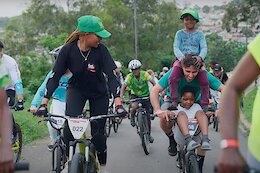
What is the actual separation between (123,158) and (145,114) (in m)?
1.23

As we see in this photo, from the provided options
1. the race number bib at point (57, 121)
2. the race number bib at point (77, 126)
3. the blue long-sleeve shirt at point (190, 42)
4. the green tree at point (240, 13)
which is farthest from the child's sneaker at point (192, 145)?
the green tree at point (240, 13)

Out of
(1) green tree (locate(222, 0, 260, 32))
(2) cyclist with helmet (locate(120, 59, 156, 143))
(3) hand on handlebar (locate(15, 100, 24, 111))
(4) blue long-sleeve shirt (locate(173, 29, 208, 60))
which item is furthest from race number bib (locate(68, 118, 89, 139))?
(1) green tree (locate(222, 0, 260, 32))

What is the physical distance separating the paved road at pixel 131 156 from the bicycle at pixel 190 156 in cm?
180

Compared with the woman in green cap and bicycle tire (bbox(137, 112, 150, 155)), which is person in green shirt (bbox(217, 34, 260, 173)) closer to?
the woman in green cap

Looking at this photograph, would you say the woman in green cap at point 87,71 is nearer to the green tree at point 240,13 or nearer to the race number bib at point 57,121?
the race number bib at point 57,121

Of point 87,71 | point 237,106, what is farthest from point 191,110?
point 237,106

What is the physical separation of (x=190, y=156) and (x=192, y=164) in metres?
0.10

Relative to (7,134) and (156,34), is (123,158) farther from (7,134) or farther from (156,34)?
(156,34)

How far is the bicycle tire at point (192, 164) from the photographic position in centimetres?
556

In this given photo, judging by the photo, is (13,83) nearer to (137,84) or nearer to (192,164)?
(137,84)

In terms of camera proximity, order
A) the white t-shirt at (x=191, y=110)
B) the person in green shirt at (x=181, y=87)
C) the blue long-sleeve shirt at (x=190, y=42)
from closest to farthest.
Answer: the person in green shirt at (x=181, y=87), the white t-shirt at (x=191, y=110), the blue long-sleeve shirt at (x=190, y=42)

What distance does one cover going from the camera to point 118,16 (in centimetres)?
4462

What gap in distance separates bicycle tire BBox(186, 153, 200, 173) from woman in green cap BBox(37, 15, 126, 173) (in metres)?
0.93

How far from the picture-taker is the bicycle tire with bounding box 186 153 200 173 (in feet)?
18.2
